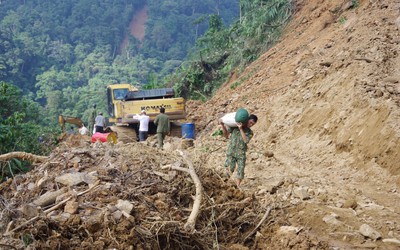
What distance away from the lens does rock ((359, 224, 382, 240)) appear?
16.0ft

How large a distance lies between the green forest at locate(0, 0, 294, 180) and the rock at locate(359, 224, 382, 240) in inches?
338

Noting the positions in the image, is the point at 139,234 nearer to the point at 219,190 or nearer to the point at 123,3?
the point at 219,190

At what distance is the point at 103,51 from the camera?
74750 millimetres

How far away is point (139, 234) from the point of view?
4027 millimetres

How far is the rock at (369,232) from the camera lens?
4863 millimetres

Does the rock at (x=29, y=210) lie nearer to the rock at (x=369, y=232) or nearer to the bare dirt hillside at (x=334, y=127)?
the bare dirt hillside at (x=334, y=127)

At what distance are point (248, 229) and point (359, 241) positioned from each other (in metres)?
1.12

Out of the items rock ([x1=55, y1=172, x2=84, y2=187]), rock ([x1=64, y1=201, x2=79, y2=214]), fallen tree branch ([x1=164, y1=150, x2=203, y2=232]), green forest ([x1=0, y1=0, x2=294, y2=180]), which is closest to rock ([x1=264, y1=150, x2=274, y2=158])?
fallen tree branch ([x1=164, y1=150, x2=203, y2=232])

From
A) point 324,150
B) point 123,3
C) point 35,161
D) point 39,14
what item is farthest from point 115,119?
point 123,3

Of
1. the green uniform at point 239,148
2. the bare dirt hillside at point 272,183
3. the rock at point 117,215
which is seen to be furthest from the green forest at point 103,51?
the rock at point 117,215

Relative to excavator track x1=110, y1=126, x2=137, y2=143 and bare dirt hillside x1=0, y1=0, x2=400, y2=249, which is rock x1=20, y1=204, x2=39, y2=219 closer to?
bare dirt hillside x1=0, y1=0, x2=400, y2=249

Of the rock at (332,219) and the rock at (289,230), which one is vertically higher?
the rock at (289,230)

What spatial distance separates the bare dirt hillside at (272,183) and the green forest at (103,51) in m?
6.38

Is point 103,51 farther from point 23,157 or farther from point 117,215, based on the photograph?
point 117,215
